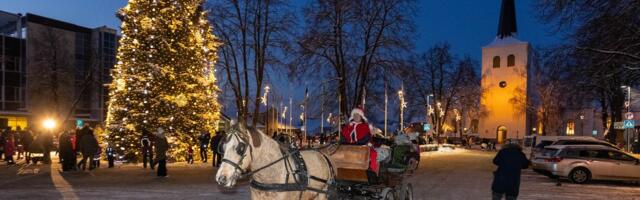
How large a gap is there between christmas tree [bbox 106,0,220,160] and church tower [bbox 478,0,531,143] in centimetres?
5672

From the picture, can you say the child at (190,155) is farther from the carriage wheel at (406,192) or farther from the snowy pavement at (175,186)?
the carriage wheel at (406,192)

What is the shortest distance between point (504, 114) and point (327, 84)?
49.6m

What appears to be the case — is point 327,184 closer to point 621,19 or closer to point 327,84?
point 621,19

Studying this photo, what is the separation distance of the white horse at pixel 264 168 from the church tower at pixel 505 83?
71.2 meters

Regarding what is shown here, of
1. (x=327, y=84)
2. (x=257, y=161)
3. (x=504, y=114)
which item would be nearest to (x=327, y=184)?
(x=257, y=161)

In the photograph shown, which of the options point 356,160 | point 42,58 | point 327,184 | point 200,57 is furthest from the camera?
point 42,58

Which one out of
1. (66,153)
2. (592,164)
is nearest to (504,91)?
(592,164)

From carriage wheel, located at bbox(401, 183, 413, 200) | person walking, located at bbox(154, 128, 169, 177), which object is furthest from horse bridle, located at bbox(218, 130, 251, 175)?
person walking, located at bbox(154, 128, 169, 177)

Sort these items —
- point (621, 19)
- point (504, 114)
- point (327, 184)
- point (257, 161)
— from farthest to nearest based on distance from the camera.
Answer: point (504, 114)
point (621, 19)
point (327, 184)
point (257, 161)

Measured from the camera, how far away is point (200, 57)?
25.4 metres

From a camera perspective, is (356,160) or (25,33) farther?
(25,33)

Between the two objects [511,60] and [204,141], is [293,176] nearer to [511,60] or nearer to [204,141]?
[204,141]

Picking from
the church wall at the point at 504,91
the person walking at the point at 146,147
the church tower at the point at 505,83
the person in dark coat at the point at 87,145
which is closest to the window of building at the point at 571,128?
the church tower at the point at 505,83

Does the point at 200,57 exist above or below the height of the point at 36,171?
above
